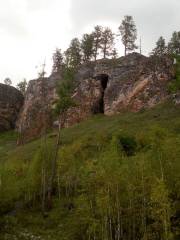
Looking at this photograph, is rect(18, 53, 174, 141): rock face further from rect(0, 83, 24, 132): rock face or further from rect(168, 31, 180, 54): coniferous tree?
rect(168, 31, 180, 54): coniferous tree

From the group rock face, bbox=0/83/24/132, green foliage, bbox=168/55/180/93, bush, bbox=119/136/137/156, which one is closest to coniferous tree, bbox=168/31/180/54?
green foliage, bbox=168/55/180/93

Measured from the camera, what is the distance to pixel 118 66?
95812 mm

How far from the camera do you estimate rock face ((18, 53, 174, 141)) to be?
83312 mm

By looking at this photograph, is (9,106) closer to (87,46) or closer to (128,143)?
(87,46)

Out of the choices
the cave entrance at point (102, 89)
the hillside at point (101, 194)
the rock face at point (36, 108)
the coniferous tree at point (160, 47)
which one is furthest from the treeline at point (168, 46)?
the hillside at point (101, 194)

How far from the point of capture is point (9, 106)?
10538cm

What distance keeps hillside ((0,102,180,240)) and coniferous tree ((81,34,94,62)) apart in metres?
51.9

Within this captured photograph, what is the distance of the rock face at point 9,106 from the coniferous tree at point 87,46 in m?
20.4

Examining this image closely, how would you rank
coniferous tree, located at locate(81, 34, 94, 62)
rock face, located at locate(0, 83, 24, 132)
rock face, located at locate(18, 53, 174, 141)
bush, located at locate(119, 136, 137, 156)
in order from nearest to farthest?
bush, located at locate(119, 136, 137, 156) < rock face, located at locate(18, 53, 174, 141) < rock face, located at locate(0, 83, 24, 132) < coniferous tree, located at locate(81, 34, 94, 62)

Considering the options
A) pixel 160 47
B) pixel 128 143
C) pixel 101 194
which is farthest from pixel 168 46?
pixel 101 194

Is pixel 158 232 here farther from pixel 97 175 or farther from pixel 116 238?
pixel 97 175

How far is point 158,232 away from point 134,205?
319 cm

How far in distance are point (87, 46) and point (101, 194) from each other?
257 feet

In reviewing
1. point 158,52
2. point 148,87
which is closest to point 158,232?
point 148,87
